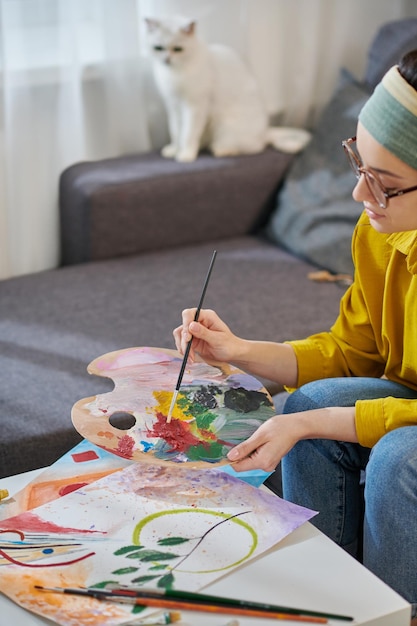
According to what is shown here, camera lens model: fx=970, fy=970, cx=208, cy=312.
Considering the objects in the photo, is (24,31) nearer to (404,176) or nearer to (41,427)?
(41,427)

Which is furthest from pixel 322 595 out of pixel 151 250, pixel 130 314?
pixel 151 250

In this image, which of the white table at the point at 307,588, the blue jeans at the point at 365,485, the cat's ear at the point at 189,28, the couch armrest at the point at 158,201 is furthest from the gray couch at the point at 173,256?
the white table at the point at 307,588

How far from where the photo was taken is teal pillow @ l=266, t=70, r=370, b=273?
241 centimetres

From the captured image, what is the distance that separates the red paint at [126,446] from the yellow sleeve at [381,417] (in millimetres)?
307

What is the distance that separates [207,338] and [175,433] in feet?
0.56

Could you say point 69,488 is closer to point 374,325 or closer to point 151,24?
point 374,325

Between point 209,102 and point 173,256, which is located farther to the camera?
point 209,102

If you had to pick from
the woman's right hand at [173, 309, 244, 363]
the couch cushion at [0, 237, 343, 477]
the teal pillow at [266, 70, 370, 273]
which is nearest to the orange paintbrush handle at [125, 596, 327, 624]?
the woman's right hand at [173, 309, 244, 363]

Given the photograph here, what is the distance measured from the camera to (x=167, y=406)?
140 cm

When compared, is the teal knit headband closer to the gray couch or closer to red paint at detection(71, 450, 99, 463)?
red paint at detection(71, 450, 99, 463)

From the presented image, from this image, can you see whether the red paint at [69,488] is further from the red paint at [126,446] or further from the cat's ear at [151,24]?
the cat's ear at [151,24]

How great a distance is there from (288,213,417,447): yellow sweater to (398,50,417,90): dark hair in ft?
0.78

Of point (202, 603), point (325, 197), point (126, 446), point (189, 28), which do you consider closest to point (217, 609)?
point (202, 603)

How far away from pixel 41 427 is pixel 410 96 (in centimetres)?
88
